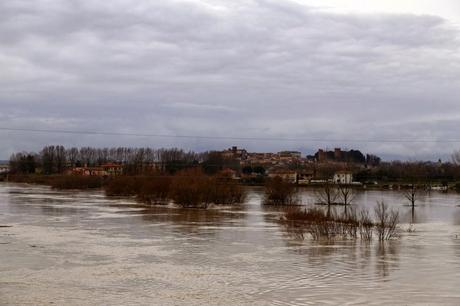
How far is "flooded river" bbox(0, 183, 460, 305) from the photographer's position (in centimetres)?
1548

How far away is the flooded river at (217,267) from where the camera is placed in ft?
50.8

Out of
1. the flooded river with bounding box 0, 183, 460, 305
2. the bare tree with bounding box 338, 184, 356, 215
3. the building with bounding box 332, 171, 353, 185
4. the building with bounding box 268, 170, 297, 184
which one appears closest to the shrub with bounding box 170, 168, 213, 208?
the bare tree with bounding box 338, 184, 356, 215

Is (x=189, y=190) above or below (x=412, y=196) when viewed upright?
above

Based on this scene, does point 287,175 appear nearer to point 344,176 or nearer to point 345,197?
point 344,176

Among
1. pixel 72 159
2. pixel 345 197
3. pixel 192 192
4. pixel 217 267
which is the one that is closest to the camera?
pixel 217 267

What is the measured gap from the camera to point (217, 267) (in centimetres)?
2033

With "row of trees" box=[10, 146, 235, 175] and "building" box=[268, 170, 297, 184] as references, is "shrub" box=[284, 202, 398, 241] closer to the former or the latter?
"building" box=[268, 170, 297, 184]

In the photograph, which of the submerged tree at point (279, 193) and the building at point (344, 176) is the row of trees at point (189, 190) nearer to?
the submerged tree at point (279, 193)

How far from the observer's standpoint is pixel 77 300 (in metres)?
15.0

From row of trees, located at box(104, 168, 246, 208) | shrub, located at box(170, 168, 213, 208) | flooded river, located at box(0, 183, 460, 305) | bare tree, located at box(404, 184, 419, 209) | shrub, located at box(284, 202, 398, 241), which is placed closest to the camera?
flooded river, located at box(0, 183, 460, 305)

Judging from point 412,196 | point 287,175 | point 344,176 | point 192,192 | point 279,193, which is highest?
point 287,175

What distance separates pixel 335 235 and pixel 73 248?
39.7 ft

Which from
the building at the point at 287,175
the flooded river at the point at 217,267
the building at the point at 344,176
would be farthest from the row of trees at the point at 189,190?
the building at the point at 344,176

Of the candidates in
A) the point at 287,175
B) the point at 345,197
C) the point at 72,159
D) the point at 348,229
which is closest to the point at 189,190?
the point at 345,197
